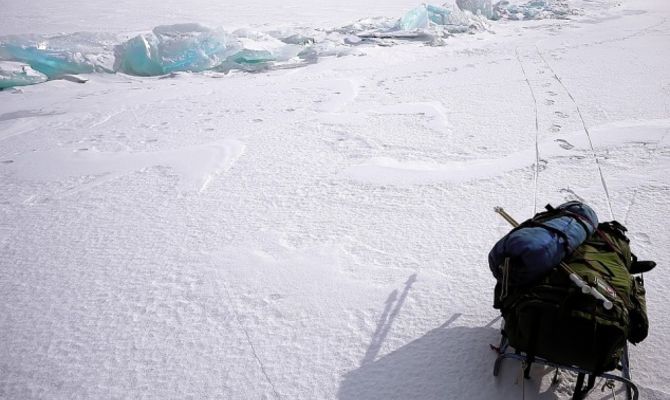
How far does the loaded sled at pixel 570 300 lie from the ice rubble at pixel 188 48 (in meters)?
5.66

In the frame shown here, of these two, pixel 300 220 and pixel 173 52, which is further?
pixel 173 52

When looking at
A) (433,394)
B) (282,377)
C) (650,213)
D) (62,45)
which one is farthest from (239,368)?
(62,45)

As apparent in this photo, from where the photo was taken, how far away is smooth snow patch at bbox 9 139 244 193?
→ 3303 millimetres

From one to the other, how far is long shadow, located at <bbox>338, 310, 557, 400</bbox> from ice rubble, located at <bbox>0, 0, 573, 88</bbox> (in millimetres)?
5537

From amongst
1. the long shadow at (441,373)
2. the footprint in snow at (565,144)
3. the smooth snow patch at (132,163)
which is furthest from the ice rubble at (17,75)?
the footprint in snow at (565,144)

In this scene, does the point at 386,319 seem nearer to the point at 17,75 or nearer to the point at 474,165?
the point at 474,165

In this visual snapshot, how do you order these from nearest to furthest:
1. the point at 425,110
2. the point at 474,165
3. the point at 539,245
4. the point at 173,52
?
the point at 539,245 < the point at 474,165 < the point at 425,110 < the point at 173,52

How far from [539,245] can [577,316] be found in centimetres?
26

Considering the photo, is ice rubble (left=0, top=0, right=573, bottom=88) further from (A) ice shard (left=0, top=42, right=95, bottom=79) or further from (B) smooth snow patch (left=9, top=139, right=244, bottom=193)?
(B) smooth snow patch (left=9, top=139, right=244, bottom=193)

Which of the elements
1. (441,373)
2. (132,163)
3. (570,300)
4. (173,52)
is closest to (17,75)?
(173,52)

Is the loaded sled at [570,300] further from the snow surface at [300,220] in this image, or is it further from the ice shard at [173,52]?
the ice shard at [173,52]

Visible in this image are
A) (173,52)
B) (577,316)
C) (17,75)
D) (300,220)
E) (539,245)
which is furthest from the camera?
(173,52)

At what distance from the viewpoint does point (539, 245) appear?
149 centimetres

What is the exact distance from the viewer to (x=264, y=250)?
244 centimetres
